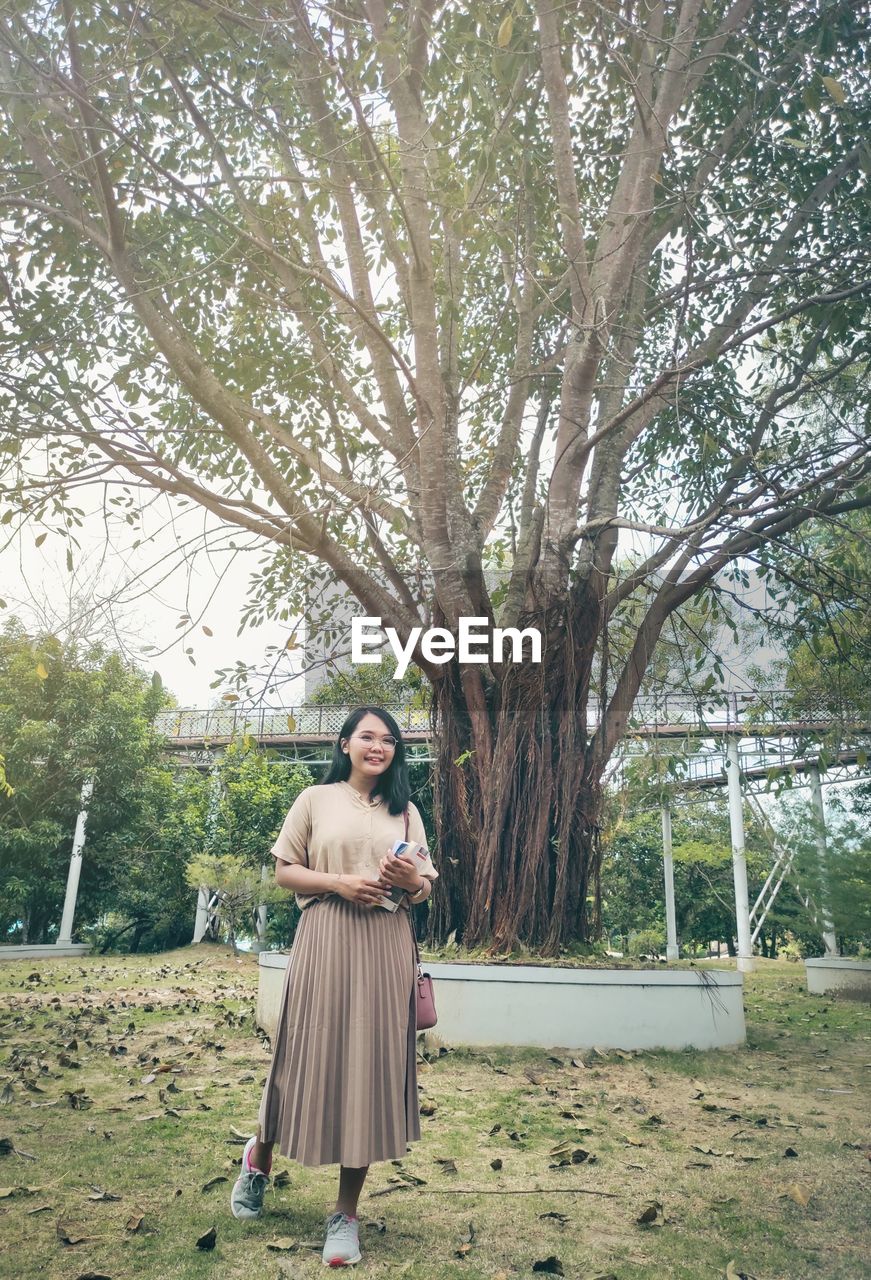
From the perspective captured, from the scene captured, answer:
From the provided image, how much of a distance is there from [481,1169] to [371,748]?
5.19 feet

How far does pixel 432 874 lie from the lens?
102 inches

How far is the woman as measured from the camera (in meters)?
2.38

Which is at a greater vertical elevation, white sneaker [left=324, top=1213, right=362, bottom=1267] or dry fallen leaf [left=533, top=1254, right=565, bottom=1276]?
white sneaker [left=324, top=1213, right=362, bottom=1267]

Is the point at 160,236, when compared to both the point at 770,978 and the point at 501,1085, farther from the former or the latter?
the point at 770,978

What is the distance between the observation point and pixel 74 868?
49.6ft

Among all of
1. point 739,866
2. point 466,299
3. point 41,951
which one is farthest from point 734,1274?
point 41,951

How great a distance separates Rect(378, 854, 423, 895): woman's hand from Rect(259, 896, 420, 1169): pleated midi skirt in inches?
6.2

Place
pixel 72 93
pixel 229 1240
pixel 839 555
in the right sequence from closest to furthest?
pixel 229 1240
pixel 72 93
pixel 839 555

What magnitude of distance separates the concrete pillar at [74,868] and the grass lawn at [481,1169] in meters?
9.79

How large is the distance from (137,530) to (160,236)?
1.97 m

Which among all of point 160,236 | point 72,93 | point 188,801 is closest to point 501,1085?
point 72,93

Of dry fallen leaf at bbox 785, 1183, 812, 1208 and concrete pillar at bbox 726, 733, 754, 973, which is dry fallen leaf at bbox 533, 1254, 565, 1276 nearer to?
dry fallen leaf at bbox 785, 1183, 812, 1208

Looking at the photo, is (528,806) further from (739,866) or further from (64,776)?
(64,776)

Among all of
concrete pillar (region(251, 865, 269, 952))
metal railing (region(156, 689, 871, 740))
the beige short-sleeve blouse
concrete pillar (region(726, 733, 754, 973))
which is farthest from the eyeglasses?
concrete pillar (region(251, 865, 269, 952))
